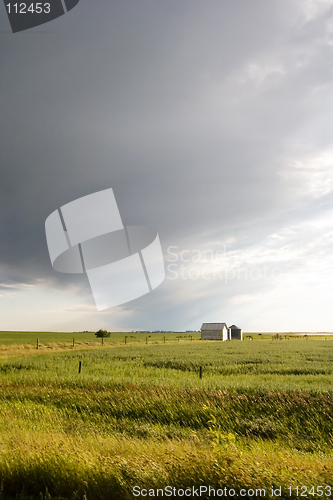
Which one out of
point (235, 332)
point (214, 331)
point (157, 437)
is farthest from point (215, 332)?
point (157, 437)

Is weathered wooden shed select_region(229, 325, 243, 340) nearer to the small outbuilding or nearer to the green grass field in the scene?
the small outbuilding

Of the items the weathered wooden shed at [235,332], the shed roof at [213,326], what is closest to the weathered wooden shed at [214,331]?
the shed roof at [213,326]

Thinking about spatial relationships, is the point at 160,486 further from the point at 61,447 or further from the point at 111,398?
the point at 111,398

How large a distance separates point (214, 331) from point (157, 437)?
113m

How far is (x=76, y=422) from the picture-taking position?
45.9ft

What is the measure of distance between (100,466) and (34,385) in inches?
629

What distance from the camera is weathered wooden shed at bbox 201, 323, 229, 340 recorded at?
119 m

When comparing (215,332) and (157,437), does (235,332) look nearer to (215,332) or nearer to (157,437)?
(215,332)

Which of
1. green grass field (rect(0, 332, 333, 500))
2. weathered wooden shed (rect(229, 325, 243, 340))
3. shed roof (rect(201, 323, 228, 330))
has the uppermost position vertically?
shed roof (rect(201, 323, 228, 330))

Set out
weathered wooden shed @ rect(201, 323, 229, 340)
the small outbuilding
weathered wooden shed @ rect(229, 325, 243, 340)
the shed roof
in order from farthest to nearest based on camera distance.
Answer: weathered wooden shed @ rect(229, 325, 243, 340) < the shed roof < the small outbuilding < weathered wooden shed @ rect(201, 323, 229, 340)

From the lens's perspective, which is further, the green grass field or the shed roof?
the shed roof

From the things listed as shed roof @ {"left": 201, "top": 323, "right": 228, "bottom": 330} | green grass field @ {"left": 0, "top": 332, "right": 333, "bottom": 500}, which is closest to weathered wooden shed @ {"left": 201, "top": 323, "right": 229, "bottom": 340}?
shed roof @ {"left": 201, "top": 323, "right": 228, "bottom": 330}

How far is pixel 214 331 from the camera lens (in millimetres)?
120938

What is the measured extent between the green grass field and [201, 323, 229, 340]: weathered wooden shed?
9596cm
